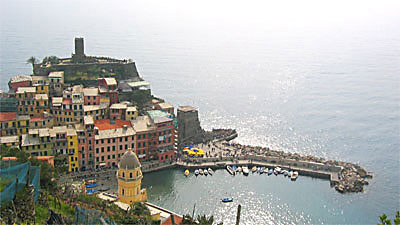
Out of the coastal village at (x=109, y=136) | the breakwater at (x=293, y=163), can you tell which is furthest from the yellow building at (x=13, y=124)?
the breakwater at (x=293, y=163)

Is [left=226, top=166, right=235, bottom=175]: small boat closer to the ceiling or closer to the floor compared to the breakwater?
closer to the floor

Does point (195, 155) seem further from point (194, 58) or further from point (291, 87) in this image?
point (194, 58)

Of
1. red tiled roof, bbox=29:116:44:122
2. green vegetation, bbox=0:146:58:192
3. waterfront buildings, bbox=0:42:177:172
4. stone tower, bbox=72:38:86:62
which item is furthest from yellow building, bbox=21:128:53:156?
stone tower, bbox=72:38:86:62

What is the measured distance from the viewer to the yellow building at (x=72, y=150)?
5868 cm

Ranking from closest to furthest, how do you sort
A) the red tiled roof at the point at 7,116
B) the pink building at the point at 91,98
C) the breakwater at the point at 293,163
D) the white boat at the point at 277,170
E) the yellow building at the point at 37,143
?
the yellow building at the point at 37,143 < the red tiled roof at the point at 7,116 < the breakwater at the point at 293,163 < the white boat at the point at 277,170 < the pink building at the point at 91,98

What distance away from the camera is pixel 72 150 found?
59.1 m

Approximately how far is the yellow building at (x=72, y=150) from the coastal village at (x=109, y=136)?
124 mm

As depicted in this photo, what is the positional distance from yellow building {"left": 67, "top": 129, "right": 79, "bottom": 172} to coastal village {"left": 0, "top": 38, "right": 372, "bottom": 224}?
0.12 meters

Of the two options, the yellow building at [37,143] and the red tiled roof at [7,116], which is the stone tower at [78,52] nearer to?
the red tiled roof at [7,116]

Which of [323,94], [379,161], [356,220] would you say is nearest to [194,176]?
[356,220]

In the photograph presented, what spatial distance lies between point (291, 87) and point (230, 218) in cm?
7803

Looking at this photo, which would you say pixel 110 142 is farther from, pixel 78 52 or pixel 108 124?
pixel 78 52

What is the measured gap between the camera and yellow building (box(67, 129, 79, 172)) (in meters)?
58.7

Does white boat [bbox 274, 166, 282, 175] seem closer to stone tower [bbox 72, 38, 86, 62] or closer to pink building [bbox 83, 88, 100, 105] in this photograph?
pink building [bbox 83, 88, 100, 105]
